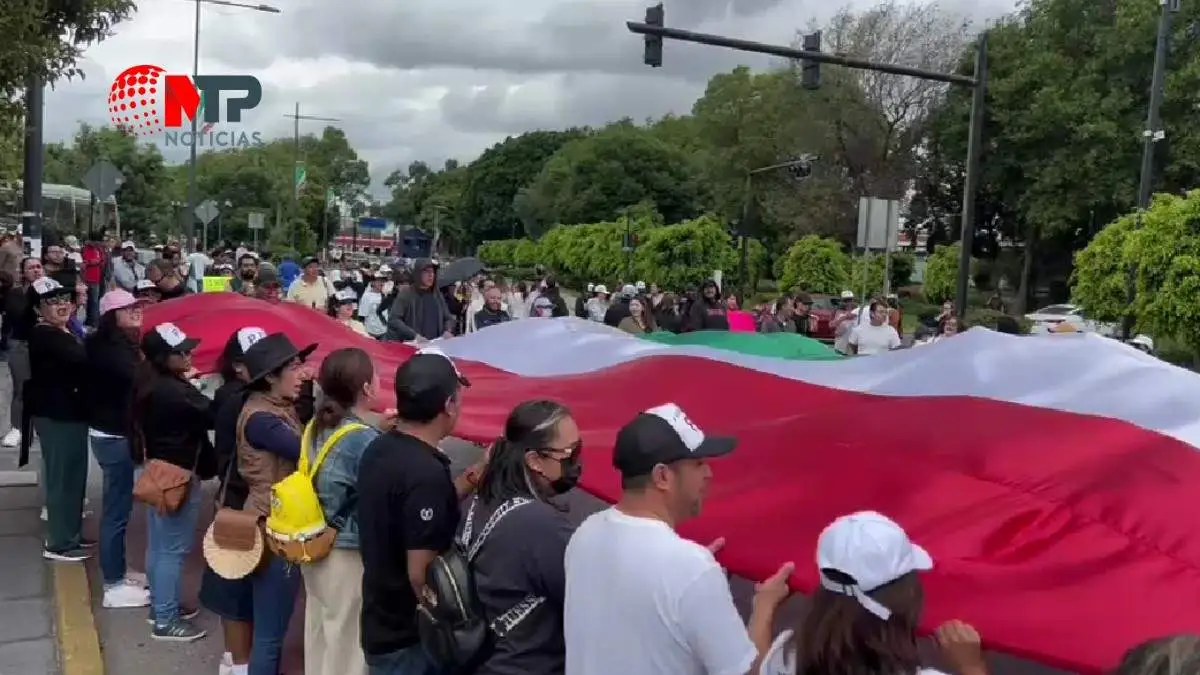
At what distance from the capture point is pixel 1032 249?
152 feet

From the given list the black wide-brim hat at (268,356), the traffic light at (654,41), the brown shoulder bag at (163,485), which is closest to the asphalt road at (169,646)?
the brown shoulder bag at (163,485)

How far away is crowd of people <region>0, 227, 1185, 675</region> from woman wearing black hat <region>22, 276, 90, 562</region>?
14 mm

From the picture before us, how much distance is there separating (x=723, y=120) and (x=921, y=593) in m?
58.9

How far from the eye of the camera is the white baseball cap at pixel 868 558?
88.0 inches

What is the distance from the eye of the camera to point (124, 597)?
21.0 ft

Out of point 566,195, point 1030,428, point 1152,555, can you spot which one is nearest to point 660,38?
point 1030,428

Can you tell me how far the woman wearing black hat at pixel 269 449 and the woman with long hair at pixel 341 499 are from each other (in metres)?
0.46

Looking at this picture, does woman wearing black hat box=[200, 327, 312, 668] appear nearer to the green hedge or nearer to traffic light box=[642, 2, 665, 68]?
traffic light box=[642, 2, 665, 68]

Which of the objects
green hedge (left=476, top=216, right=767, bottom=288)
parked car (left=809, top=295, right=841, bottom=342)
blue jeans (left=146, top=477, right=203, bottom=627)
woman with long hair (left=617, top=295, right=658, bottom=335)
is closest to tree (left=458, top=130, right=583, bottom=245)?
green hedge (left=476, top=216, right=767, bottom=288)

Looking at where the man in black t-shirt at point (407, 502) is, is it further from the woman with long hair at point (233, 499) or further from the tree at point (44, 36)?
the tree at point (44, 36)

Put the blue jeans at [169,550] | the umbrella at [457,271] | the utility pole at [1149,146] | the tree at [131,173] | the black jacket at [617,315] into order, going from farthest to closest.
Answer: the tree at [131,173], the utility pole at [1149,146], the black jacket at [617,315], the umbrella at [457,271], the blue jeans at [169,550]

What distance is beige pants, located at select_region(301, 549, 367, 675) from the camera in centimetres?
412

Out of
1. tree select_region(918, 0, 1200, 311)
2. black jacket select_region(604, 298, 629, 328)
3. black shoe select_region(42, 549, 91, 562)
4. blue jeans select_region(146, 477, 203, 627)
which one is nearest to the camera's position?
blue jeans select_region(146, 477, 203, 627)

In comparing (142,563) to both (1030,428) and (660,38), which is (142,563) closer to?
(1030,428)
